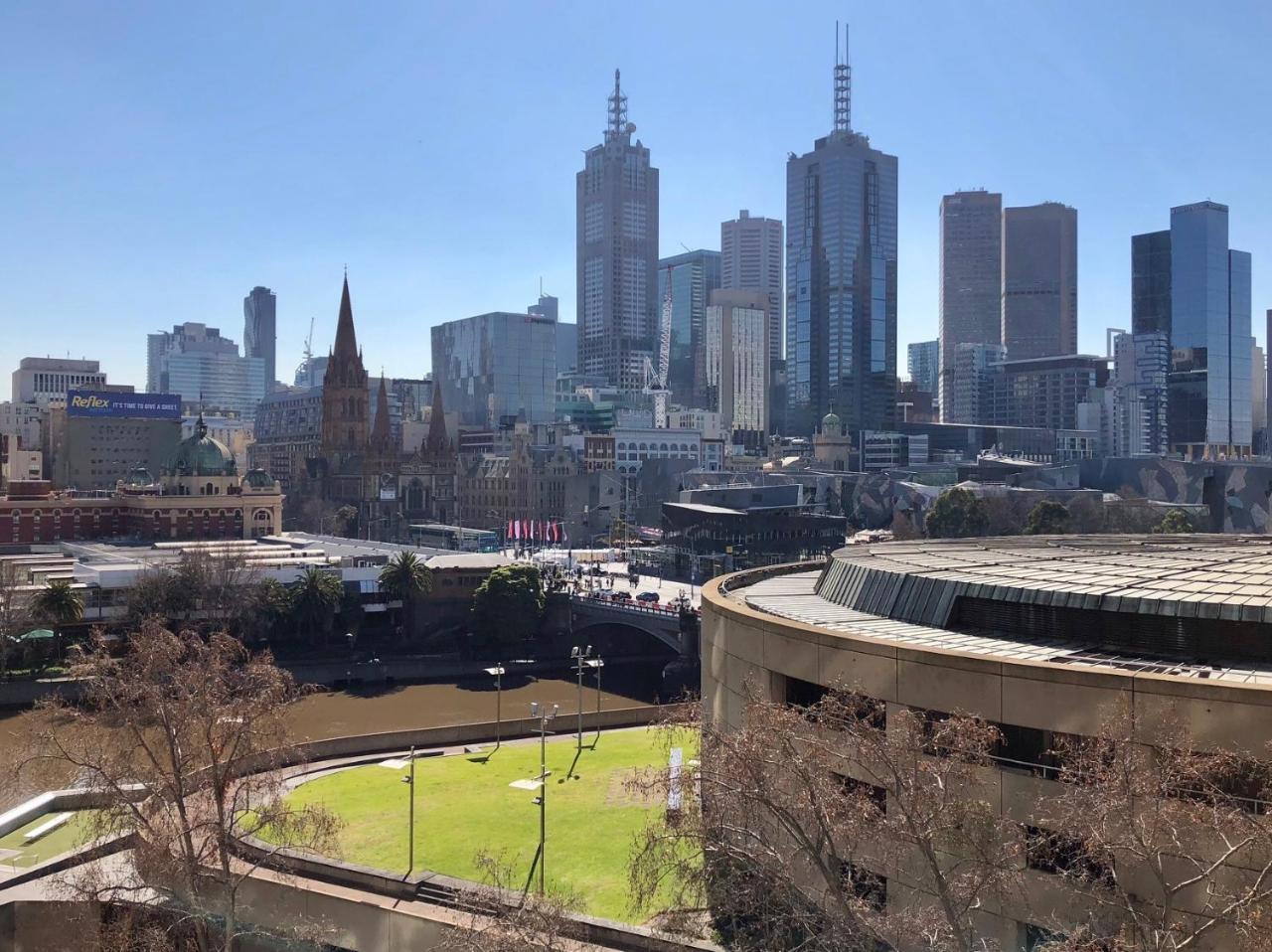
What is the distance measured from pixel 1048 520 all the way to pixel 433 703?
9461cm

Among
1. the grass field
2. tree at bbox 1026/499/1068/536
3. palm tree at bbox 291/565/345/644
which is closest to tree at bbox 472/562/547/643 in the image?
palm tree at bbox 291/565/345/644

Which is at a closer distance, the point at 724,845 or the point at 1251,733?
the point at 1251,733

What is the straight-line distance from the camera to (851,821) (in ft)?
91.5

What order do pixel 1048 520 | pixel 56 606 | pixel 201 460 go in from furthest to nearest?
1. pixel 201 460
2. pixel 1048 520
3. pixel 56 606

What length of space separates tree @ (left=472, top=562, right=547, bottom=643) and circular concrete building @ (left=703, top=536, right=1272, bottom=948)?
7014 centimetres

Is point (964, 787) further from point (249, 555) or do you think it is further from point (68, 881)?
point (249, 555)

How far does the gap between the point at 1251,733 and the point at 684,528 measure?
429ft

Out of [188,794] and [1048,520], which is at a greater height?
[1048,520]

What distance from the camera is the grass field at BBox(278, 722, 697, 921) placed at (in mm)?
47750

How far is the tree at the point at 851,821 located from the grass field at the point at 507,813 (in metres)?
9.38

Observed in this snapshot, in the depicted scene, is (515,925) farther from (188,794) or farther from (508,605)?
(508,605)

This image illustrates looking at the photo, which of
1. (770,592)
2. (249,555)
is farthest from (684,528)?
(770,592)

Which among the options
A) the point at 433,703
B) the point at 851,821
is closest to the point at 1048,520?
the point at 433,703

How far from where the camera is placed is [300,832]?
4106 cm
